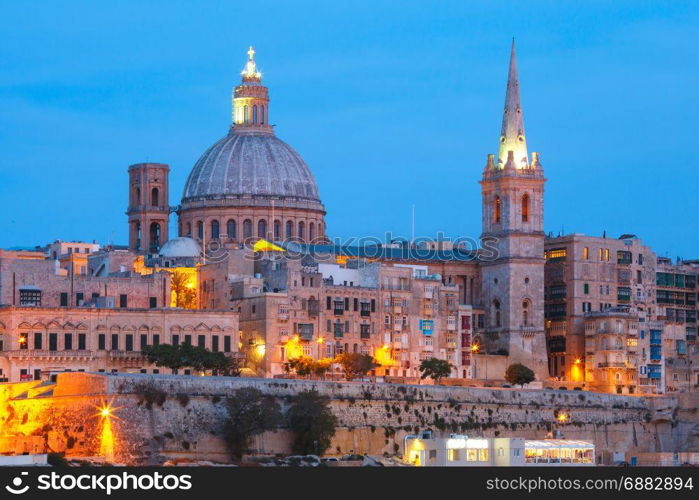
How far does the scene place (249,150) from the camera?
384 ft

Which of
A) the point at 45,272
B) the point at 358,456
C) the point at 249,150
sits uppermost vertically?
the point at 249,150

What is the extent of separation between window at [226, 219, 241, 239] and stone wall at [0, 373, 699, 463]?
2179 cm

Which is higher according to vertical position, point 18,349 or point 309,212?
point 309,212

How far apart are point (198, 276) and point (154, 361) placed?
517 inches

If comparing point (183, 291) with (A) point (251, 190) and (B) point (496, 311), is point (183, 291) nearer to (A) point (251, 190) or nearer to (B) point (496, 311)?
(A) point (251, 190)

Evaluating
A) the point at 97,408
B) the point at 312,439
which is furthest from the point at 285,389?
the point at 97,408

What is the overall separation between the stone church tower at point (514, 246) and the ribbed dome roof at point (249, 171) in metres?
9.63

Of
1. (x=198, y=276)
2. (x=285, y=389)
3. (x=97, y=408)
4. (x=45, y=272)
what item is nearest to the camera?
(x=97, y=408)

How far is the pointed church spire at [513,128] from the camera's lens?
114m

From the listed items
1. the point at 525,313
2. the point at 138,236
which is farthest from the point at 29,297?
the point at 525,313

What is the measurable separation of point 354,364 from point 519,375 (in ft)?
31.7

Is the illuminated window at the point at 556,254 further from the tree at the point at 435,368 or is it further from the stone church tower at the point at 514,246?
the tree at the point at 435,368

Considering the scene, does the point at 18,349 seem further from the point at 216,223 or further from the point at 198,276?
the point at 216,223

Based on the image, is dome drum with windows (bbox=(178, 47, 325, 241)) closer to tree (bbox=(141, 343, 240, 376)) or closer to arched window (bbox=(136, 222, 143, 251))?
arched window (bbox=(136, 222, 143, 251))
